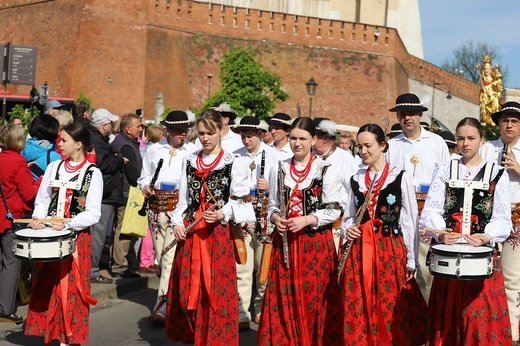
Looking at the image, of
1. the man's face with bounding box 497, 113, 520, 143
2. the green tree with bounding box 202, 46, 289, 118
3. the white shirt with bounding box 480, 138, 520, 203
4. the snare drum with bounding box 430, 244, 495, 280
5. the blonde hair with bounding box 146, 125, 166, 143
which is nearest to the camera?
the snare drum with bounding box 430, 244, 495, 280

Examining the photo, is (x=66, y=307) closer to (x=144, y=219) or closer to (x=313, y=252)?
(x=313, y=252)

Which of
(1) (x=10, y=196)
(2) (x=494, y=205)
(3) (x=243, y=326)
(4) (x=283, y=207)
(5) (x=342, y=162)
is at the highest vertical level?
(5) (x=342, y=162)

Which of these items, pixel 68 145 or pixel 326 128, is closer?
pixel 68 145

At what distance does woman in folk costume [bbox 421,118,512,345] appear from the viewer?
631 centimetres

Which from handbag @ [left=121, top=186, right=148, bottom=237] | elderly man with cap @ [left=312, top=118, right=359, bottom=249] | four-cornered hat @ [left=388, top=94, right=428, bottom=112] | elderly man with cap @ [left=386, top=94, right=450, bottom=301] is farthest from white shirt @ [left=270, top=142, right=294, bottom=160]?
handbag @ [left=121, top=186, right=148, bottom=237]

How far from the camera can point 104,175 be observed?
11.0 meters

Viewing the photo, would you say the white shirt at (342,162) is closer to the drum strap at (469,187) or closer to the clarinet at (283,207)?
the clarinet at (283,207)

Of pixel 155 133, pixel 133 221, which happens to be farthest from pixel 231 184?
pixel 155 133

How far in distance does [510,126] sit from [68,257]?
3961 millimetres

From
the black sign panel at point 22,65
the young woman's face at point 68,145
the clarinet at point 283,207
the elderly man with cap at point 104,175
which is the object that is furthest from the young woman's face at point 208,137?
the black sign panel at point 22,65

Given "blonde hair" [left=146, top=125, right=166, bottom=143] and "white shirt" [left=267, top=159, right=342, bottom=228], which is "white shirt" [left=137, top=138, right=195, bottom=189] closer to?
"blonde hair" [left=146, top=125, right=166, bottom=143]

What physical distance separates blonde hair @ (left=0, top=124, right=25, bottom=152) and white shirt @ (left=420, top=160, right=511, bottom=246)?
14.1 ft

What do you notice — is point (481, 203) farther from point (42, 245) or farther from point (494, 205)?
point (42, 245)

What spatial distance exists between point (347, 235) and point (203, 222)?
1.20 meters
